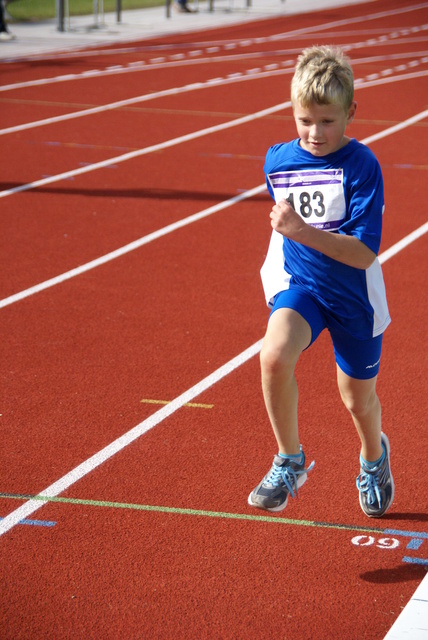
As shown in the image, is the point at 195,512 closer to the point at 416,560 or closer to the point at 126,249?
the point at 416,560

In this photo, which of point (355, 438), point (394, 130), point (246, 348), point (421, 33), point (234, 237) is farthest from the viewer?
point (421, 33)

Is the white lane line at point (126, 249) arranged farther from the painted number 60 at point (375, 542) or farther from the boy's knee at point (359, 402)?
the painted number 60 at point (375, 542)

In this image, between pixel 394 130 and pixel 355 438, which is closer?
pixel 355 438

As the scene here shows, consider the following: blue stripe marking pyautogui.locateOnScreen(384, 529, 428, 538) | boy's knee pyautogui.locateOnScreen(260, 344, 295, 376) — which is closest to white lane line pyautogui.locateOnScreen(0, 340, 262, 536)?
boy's knee pyautogui.locateOnScreen(260, 344, 295, 376)

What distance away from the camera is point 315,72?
12.0 feet

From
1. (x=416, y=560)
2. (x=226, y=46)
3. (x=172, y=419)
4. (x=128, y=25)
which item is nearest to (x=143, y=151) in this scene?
(x=172, y=419)

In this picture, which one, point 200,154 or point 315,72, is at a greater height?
point 315,72

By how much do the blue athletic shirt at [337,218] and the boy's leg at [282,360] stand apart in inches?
6.5

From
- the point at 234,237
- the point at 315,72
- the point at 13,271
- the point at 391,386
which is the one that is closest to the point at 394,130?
the point at 234,237

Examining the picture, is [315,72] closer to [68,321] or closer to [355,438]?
[355,438]

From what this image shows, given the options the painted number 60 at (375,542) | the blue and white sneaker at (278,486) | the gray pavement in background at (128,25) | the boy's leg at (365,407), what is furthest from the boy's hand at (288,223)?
the gray pavement in background at (128,25)

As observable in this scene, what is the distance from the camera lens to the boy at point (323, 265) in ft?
12.0

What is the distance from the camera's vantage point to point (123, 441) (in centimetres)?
493

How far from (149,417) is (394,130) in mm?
9937
